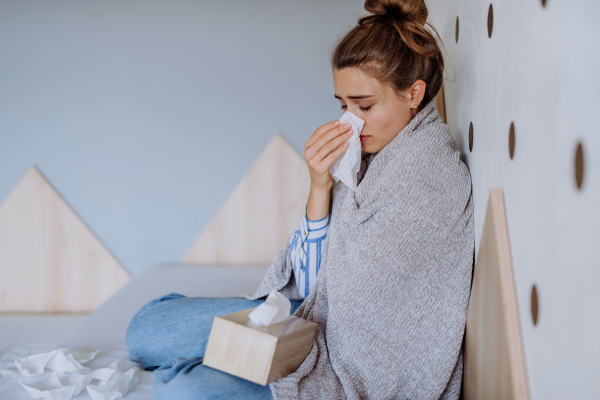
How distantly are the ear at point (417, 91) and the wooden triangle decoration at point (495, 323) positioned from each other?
29cm

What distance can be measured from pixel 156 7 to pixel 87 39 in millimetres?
319

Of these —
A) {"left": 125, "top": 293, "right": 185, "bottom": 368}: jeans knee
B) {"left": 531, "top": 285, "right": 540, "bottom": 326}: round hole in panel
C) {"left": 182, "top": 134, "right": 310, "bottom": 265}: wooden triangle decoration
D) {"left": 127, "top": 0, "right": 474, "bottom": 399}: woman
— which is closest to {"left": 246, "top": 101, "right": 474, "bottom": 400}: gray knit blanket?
{"left": 127, "top": 0, "right": 474, "bottom": 399}: woman

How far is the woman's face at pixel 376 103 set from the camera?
2.99 feet

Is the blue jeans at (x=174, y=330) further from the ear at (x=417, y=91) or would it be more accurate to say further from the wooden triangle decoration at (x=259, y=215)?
the wooden triangle decoration at (x=259, y=215)

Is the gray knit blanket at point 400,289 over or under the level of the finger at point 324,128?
under

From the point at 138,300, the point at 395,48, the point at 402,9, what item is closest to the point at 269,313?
the point at 395,48

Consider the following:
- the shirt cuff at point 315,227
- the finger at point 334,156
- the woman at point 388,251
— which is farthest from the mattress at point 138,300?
the finger at point 334,156

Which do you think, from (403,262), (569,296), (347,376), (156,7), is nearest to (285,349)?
(347,376)

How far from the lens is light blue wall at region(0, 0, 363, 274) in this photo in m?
1.94

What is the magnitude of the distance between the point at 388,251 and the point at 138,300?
1.07 m

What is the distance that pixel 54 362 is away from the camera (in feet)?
3.36

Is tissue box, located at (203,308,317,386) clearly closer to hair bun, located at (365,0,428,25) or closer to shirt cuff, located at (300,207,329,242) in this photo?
shirt cuff, located at (300,207,329,242)

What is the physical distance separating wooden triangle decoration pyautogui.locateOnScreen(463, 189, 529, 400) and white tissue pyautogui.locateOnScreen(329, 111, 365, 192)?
11.4 inches

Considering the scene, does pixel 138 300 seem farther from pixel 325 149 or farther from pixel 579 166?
pixel 579 166
